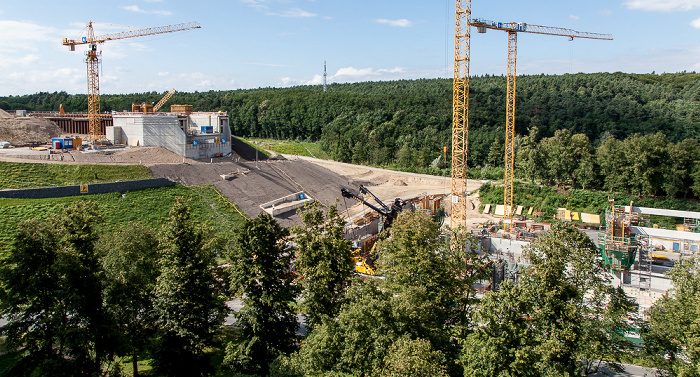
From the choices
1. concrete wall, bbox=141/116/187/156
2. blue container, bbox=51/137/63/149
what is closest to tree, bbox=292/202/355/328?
concrete wall, bbox=141/116/187/156

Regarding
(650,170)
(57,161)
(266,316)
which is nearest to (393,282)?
(266,316)

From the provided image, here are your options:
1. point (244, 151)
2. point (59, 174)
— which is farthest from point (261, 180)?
point (59, 174)

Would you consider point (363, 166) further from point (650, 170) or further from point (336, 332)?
point (336, 332)

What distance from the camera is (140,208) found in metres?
43.2

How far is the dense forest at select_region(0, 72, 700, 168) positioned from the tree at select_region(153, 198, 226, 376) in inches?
2573

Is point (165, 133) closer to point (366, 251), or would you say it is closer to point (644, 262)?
point (366, 251)

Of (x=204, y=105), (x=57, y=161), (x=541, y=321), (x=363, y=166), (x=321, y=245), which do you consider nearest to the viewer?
(x=541, y=321)

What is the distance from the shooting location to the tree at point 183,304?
70.6 feet

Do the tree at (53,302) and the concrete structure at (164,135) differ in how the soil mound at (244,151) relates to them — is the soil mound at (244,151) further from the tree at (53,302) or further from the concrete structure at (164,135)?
the tree at (53,302)

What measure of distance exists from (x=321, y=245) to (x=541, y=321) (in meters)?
10.4

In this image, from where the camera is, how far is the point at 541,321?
60.7ft

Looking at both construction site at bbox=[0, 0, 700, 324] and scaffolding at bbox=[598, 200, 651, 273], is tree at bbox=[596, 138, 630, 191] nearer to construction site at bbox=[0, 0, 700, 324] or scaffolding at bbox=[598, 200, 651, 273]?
construction site at bbox=[0, 0, 700, 324]

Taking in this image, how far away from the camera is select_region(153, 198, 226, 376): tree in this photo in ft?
70.6

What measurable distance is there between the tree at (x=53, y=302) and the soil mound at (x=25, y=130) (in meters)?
52.9
